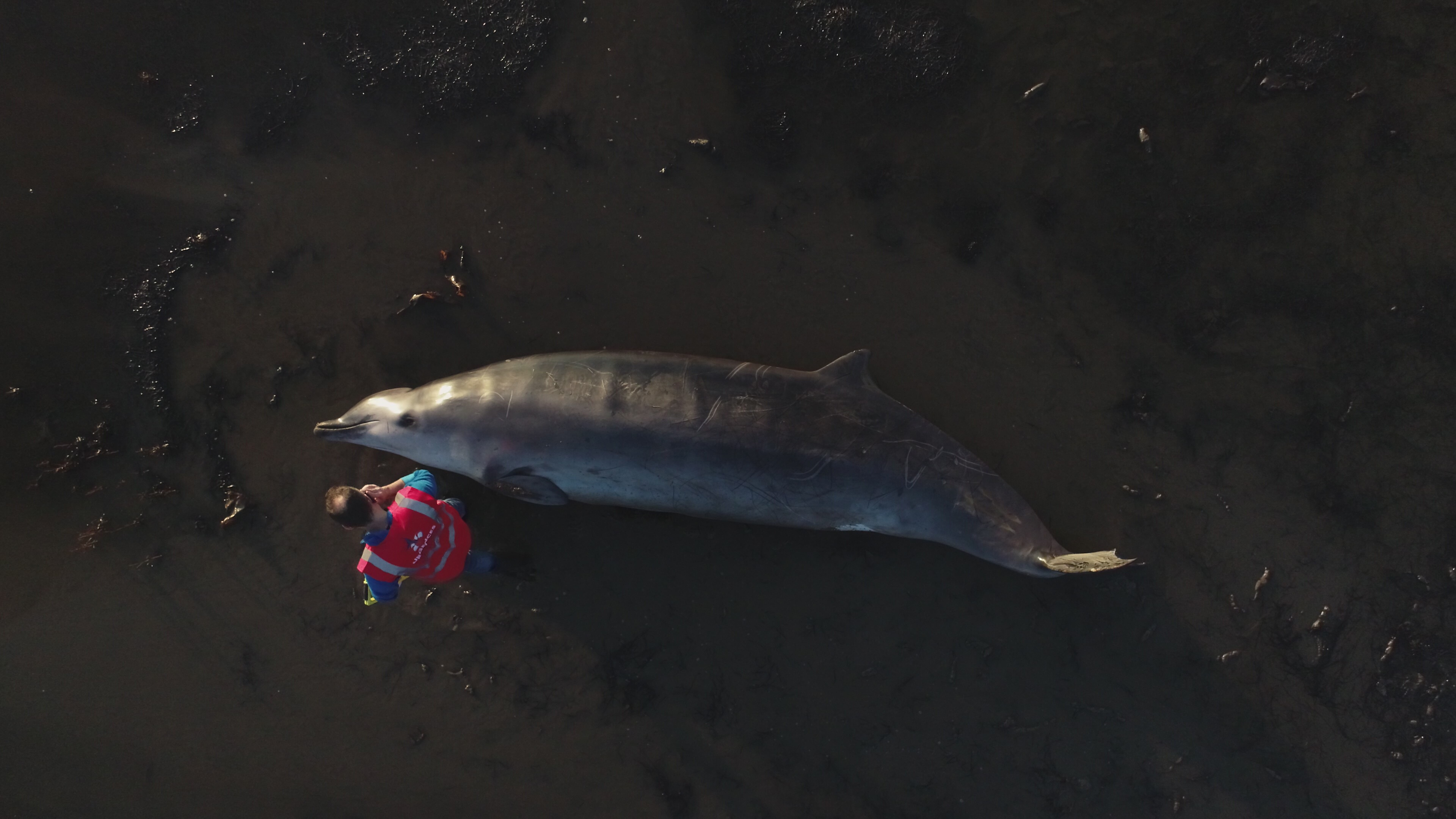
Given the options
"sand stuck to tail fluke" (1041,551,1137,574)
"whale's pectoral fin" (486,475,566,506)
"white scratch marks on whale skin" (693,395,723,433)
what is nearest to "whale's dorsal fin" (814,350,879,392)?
"white scratch marks on whale skin" (693,395,723,433)

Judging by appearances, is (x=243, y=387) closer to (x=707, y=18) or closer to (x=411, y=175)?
(x=411, y=175)

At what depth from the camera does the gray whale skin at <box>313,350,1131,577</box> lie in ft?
18.4

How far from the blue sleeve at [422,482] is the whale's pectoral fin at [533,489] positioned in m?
0.53

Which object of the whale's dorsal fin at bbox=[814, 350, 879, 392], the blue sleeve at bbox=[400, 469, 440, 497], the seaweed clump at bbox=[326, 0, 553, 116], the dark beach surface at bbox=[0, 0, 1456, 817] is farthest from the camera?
the seaweed clump at bbox=[326, 0, 553, 116]

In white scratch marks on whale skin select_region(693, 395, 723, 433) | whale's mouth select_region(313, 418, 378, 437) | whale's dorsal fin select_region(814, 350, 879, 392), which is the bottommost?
whale's dorsal fin select_region(814, 350, 879, 392)

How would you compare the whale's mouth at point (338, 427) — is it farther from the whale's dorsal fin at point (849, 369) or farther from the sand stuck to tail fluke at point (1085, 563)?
the sand stuck to tail fluke at point (1085, 563)

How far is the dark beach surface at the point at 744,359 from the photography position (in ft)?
20.1

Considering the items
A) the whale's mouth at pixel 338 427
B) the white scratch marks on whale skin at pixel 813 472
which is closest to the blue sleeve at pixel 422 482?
the whale's mouth at pixel 338 427

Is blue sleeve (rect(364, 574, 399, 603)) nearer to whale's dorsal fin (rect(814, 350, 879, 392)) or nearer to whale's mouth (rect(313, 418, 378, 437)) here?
whale's mouth (rect(313, 418, 378, 437))

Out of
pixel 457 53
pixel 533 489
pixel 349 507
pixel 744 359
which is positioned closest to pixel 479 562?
pixel 533 489

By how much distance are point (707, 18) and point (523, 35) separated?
1702 millimetres

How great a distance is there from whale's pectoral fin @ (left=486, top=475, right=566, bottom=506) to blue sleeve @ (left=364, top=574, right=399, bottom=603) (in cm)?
112

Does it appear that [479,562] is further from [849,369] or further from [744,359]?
[849,369]

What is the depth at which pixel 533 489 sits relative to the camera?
229 inches
